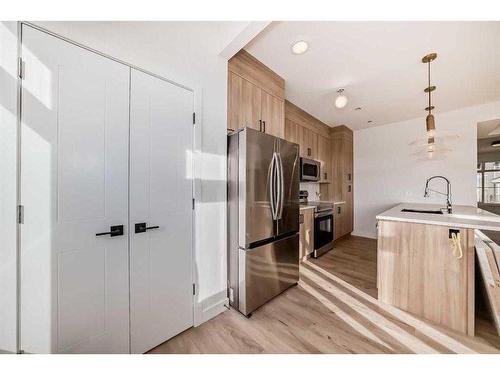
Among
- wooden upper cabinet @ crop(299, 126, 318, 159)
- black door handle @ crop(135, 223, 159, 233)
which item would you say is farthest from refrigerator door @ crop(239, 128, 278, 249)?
wooden upper cabinet @ crop(299, 126, 318, 159)

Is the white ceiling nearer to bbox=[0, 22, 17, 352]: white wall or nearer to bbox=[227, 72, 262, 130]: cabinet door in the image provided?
bbox=[227, 72, 262, 130]: cabinet door

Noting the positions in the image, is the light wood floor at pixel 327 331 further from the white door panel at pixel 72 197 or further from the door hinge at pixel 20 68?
the door hinge at pixel 20 68

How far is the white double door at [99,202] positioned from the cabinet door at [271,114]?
1046mm

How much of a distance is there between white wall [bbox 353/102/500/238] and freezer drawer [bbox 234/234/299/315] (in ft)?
10.9

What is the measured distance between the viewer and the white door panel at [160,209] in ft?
4.61

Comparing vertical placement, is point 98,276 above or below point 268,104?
below

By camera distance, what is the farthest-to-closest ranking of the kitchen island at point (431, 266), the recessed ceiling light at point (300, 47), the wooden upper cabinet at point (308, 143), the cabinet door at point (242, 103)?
the wooden upper cabinet at point (308, 143) < the cabinet door at point (242, 103) < the recessed ceiling light at point (300, 47) < the kitchen island at point (431, 266)

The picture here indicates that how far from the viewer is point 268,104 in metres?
2.46

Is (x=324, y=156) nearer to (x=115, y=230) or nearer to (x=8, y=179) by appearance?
(x=115, y=230)

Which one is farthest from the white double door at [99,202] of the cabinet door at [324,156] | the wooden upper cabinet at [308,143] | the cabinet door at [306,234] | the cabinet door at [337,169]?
the cabinet door at [337,169]

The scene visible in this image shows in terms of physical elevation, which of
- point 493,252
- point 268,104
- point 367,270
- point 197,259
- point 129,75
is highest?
point 268,104
